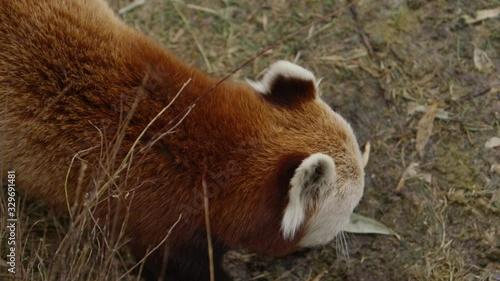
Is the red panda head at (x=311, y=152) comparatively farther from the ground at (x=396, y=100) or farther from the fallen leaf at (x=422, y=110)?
the fallen leaf at (x=422, y=110)

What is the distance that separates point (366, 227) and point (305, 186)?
1160 millimetres

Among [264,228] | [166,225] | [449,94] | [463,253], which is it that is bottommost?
[463,253]

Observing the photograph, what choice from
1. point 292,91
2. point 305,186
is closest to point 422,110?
point 292,91

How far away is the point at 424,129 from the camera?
14.2 feet

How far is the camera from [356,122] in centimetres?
437

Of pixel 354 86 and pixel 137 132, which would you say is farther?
pixel 354 86

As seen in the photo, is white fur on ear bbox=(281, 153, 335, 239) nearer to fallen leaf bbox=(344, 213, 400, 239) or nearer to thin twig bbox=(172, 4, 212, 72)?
fallen leaf bbox=(344, 213, 400, 239)

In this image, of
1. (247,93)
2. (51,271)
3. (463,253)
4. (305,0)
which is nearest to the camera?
(51,271)

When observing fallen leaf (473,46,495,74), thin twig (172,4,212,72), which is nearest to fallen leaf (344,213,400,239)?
fallen leaf (473,46,495,74)

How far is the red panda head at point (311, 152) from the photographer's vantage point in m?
3.06

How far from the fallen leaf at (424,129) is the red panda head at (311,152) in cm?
109

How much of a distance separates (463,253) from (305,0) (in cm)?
219

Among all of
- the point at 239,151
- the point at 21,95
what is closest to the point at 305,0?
the point at 239,151

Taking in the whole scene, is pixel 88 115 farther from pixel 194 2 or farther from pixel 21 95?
pixel 194 2
